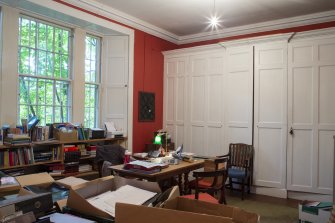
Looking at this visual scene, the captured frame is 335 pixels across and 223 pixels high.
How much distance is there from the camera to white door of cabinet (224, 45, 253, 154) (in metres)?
5.10

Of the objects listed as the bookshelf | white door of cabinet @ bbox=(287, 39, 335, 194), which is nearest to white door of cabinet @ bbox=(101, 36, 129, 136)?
the bookshelf

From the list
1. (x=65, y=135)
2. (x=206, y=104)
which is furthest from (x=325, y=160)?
(x=65, y=135)

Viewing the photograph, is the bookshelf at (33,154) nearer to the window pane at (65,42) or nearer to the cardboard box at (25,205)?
the window pane at (65,42)

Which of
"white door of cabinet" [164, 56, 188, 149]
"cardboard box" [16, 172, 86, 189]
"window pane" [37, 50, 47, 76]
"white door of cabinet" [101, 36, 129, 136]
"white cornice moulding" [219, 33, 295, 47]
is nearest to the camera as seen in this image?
"cardboard box" [16, 172, 86, 189]

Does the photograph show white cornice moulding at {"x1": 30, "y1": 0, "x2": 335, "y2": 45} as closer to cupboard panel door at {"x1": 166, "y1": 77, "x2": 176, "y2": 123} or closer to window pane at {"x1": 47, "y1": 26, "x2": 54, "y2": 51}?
window pane at {"x1": 47, "y1": 26, "x2": 54, "y2": 51}

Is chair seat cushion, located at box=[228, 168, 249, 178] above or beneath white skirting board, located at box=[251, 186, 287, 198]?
above

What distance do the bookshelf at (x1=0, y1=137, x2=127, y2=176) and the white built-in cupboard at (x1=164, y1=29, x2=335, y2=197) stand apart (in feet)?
7.86

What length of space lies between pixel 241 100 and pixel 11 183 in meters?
4.35

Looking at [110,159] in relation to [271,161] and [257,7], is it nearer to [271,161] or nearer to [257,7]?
[271,161]

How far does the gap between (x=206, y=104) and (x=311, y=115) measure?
6.26 feet

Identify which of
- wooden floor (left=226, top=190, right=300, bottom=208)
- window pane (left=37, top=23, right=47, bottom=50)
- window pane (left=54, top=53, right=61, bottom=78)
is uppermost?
window pane (left=37, top=23, right=47, bottom=50)

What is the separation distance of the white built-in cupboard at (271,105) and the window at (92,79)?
1.81 metres

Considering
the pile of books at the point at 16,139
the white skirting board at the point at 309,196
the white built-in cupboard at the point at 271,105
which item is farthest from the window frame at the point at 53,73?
the white skirting board at the point at 309,196

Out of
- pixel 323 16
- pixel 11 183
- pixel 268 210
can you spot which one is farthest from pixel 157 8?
pixel 11 183
